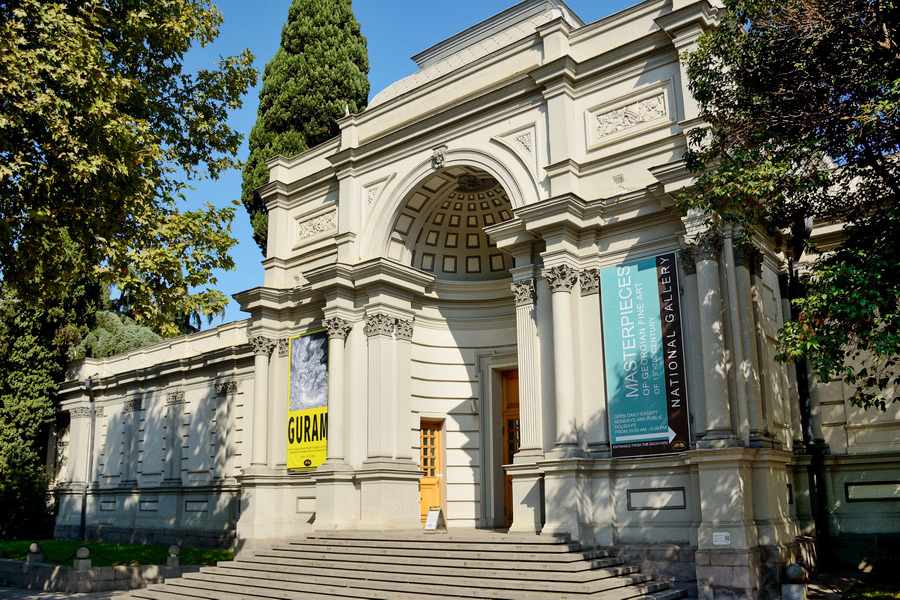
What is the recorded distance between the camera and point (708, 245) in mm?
15203

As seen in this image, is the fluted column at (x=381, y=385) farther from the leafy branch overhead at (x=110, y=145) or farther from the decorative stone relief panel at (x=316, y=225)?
the leafy branch overhead at (x=110, y=145)

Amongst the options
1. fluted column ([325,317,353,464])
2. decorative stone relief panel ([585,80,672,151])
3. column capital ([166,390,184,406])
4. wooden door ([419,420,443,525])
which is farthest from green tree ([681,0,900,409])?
column capital ([166,390,184,406])

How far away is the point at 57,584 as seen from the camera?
19.0m

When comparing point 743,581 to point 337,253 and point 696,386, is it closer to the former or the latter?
point 696,386

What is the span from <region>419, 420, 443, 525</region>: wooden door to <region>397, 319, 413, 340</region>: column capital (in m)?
2.49

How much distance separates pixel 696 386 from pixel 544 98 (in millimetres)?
7741

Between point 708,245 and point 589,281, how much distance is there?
9.30 ft

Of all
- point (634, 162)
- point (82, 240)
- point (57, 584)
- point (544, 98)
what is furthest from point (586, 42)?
point (57, 584)

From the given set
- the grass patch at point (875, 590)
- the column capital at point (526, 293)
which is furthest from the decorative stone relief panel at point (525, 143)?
the grass patch at point (875, 590)

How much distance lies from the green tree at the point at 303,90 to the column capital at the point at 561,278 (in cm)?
1493

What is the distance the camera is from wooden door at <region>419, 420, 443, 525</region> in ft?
70.3

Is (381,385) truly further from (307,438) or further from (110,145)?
(110,145)

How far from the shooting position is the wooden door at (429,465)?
21438 millimetres

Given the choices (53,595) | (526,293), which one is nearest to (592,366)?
(526,293)
